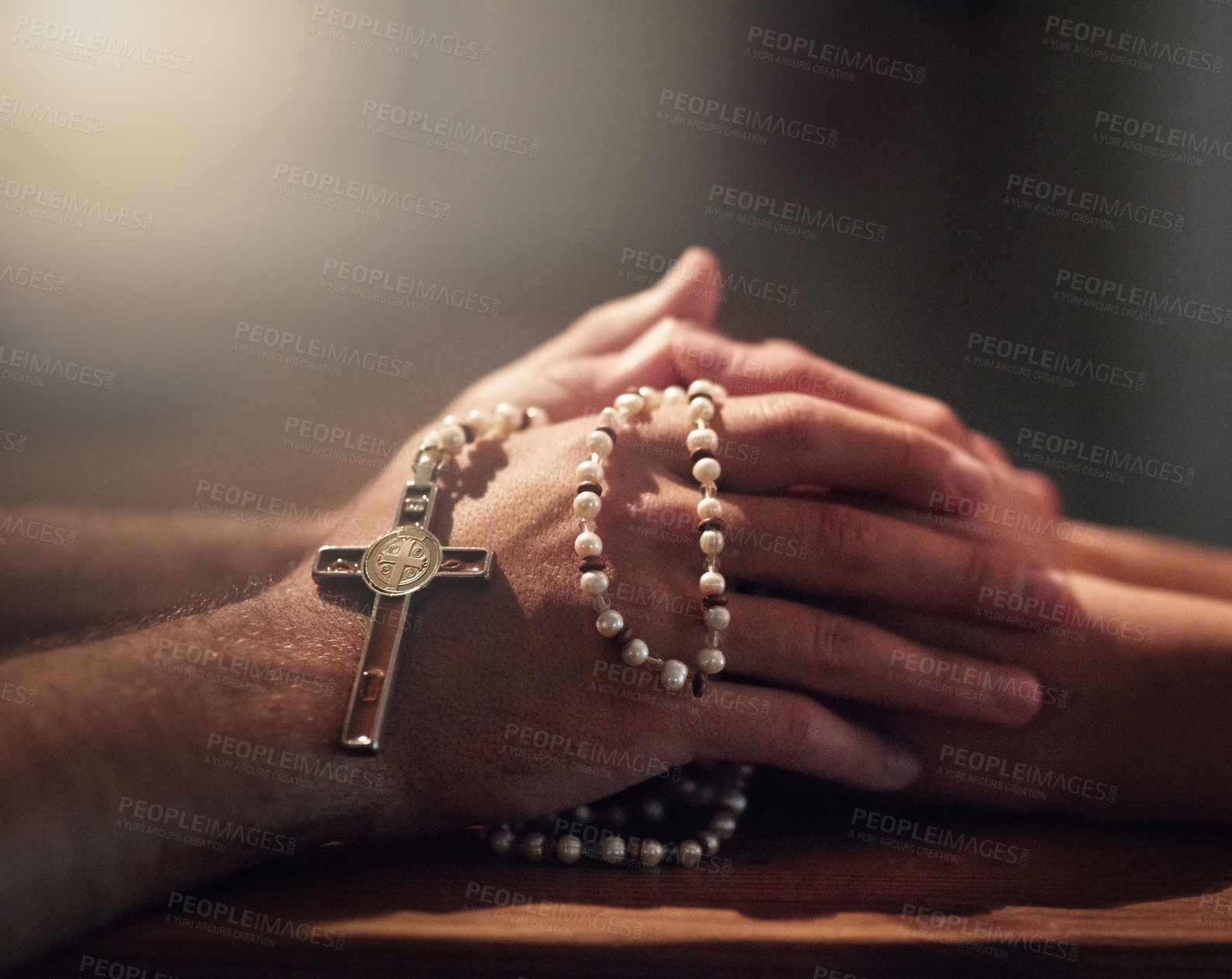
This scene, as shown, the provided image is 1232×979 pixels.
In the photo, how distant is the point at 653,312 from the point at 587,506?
1.58ft

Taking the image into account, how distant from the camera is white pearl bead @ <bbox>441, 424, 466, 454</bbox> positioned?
0.92 metres

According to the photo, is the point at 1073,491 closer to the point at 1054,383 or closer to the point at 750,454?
the point at 1054,383

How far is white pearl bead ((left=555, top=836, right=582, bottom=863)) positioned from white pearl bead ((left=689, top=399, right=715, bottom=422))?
46 centimetres

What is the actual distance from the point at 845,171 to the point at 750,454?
3.46 feet

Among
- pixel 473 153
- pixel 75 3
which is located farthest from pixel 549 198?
pixel 75 3

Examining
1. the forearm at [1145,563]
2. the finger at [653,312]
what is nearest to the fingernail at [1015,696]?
the forearm at [1145,563]

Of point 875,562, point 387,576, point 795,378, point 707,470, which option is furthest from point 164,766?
point 795,378

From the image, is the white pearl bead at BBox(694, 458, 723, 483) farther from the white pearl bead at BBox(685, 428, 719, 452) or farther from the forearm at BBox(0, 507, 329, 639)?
the forearm at BBox(0, 507, 329, 639)

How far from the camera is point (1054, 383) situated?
4.65ft

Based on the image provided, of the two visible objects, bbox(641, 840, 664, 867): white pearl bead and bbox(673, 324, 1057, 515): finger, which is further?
bbox(673, 324, 1057, 515): finger

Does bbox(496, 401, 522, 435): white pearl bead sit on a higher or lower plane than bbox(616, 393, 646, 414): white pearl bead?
lower

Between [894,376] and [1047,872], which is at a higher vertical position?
[894,376]

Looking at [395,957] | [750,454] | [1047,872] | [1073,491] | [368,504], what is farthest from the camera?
[1073,491]

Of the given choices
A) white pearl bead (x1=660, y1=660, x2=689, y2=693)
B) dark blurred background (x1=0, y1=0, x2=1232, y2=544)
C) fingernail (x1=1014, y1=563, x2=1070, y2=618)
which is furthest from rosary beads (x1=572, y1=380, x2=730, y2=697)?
dark blurred background (x1=0, y1=0, x2=1232, y2=544)
